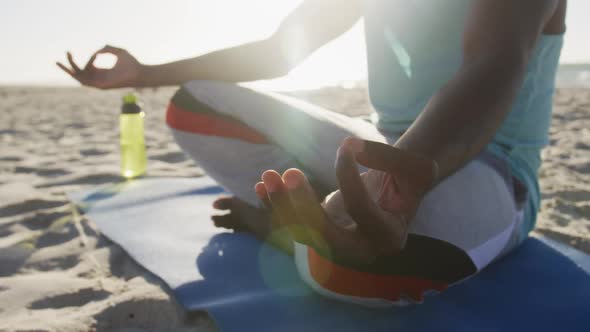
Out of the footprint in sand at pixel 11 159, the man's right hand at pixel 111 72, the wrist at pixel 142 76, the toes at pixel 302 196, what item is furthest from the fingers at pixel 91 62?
the footprint in sand at pixel 11 159

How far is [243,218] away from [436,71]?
736 mm

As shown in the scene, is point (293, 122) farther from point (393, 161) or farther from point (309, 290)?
point (393, 161)

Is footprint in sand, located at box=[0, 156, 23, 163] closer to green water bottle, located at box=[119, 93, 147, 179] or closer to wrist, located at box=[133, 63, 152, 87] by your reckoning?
green water bottle, located at box=[119, 93, 147, 179]

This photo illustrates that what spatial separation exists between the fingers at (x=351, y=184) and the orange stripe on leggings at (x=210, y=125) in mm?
801

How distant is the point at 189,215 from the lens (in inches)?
66.2

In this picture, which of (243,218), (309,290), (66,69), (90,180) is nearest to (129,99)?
(90,180)

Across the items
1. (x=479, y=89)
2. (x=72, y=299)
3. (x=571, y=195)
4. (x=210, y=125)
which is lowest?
(x=72, y=299)

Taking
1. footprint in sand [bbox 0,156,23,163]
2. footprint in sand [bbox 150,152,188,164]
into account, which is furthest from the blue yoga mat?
footprint in sand [bbox 0,156,23,163]

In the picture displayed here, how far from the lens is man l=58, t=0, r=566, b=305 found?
21.4 inches

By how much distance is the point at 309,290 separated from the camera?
109 cm

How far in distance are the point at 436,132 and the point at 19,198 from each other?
1.77 metres

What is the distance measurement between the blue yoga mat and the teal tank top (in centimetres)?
17

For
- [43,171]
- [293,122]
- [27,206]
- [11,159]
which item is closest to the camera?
[293,122]

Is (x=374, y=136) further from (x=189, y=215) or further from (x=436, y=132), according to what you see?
(x=189, y=215)
